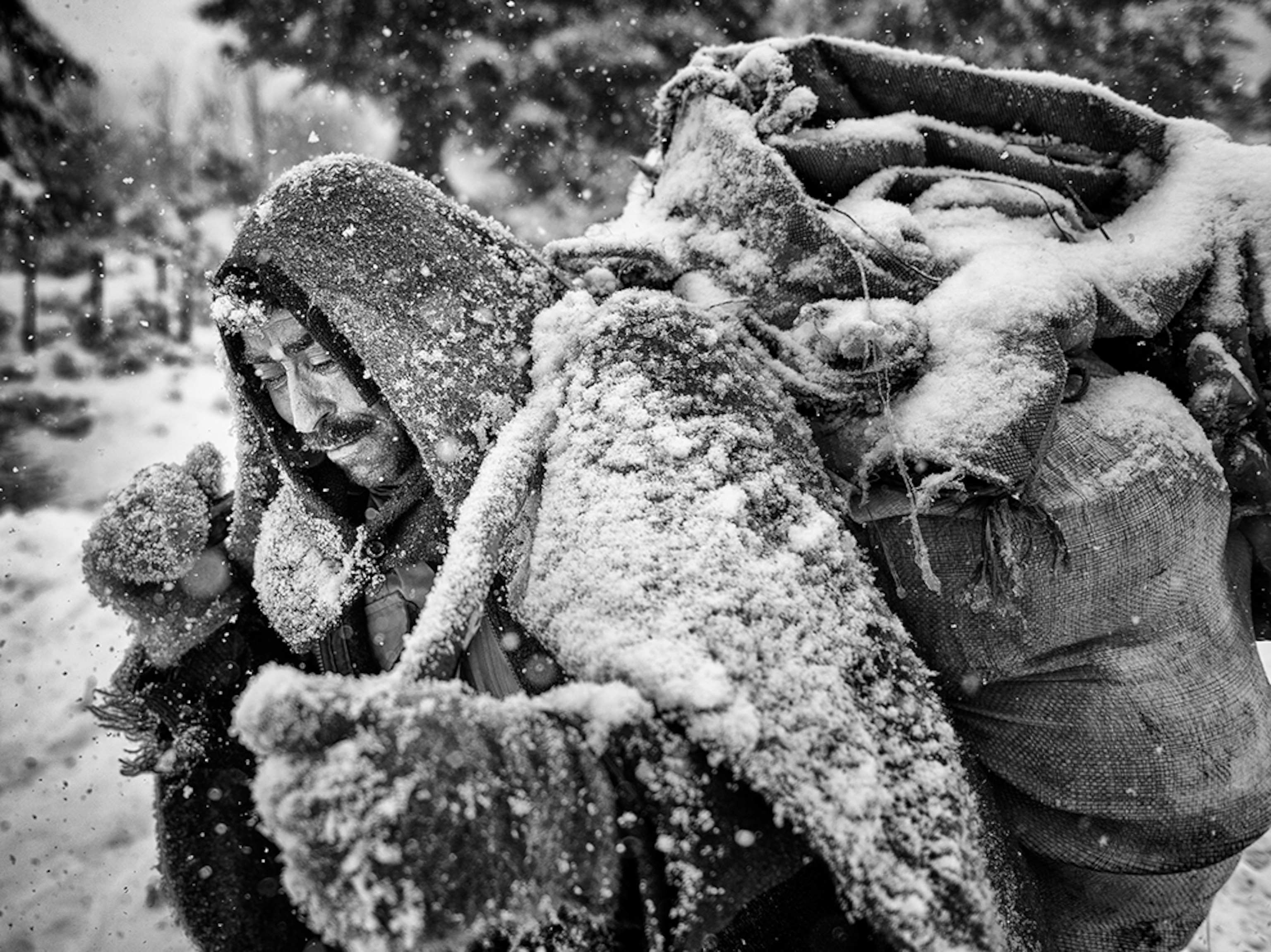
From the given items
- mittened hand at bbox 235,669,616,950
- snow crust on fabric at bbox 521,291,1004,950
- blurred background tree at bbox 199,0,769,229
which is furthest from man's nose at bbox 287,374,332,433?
blurred background tree at bbox 199,0,769,229

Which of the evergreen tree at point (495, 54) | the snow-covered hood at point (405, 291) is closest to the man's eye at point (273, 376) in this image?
the snow-covered hood at point (405, 291)

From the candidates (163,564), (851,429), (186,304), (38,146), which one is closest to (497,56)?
(163,564)

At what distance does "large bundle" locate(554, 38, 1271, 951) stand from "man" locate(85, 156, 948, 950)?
0.42 meters

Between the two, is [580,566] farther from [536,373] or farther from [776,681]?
[536,373]

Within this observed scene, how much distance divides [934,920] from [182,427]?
864cm

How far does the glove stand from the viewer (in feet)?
5.75

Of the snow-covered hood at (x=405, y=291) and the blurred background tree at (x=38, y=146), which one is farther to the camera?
the blurred background tree at (x=38, y=146)

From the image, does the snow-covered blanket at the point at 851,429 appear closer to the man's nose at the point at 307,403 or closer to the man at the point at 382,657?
the man at the point at 382,657

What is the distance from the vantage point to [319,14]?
14.6 ft

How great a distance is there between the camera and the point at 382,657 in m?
1.87

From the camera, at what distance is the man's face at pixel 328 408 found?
5.55 ft

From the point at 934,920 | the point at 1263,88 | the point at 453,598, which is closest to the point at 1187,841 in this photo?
the point at 934,920

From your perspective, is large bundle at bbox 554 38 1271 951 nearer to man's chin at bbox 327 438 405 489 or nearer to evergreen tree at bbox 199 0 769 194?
man's chin at bbox 327 438 405 489

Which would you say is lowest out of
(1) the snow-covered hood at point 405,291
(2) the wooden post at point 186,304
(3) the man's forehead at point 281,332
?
(2) the wooden post at point 186,304
